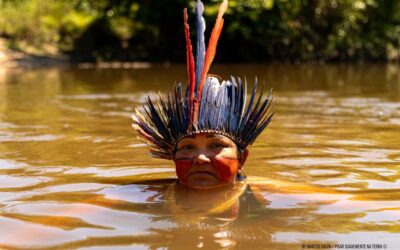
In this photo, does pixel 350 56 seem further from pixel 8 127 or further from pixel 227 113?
pixel 227 113

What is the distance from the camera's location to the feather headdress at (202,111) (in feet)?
12.2

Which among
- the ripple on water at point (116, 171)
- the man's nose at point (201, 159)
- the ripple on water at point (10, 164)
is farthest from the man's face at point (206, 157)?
the ripple on water at point (10, 164)

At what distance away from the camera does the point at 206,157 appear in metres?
3.64

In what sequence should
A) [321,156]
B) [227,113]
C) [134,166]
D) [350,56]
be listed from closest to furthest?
[227,113], [134,166], [321,156], [350,56]

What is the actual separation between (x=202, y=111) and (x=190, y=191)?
0.48 metres

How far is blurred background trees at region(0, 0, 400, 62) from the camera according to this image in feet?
67.6

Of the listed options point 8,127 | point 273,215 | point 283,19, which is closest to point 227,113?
point 273,215

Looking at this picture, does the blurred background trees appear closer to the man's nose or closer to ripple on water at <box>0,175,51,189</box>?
ripple on water at <box>0,175,51,189</box>

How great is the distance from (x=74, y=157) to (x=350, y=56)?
1800 cm

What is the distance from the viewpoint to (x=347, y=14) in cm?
2138

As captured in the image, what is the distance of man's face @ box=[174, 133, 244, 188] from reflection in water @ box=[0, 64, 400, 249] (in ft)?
0.29

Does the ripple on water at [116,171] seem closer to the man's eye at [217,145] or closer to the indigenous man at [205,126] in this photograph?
the indigenous man at [205,126]

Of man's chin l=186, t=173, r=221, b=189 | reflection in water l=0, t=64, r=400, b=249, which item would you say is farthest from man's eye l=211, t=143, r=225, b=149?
reflection in water l=0, t=64, r=400, b=249

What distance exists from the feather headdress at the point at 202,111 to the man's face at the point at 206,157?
51mm
